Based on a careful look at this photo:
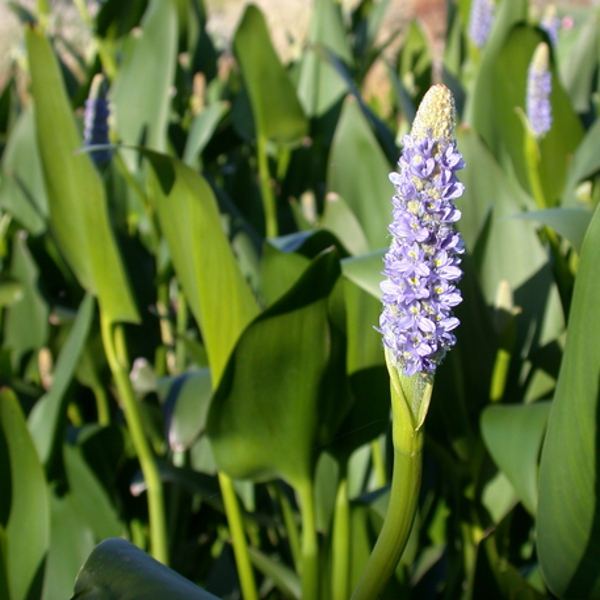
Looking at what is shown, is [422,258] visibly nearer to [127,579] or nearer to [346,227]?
[127,579]

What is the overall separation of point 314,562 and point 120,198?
2.95 feet

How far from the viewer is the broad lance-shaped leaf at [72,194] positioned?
0.99m

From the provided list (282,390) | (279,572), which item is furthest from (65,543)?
(282,390)

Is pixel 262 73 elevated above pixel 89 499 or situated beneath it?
elevated above

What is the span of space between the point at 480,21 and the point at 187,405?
115 centimetres

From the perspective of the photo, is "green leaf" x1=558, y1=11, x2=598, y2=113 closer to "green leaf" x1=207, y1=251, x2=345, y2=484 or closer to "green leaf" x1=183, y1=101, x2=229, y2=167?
"green leaf" x1=183, y1=101, x2=229, y2=167

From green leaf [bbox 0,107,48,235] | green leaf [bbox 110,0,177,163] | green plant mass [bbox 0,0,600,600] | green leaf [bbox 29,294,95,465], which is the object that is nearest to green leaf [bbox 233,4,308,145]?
green plant mass [bbox 0,0,600,600]

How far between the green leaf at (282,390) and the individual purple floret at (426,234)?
26 cm

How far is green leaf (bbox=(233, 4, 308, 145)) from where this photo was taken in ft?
4.72

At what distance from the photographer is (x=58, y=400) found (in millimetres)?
1028

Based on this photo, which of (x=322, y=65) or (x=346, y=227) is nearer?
(x=346, y=227)

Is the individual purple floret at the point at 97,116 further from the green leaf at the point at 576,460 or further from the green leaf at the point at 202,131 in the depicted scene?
the green leaf at the point at 576,460

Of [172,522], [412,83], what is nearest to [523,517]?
[172,522]

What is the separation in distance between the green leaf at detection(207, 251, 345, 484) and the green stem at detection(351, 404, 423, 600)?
0.25 meters
